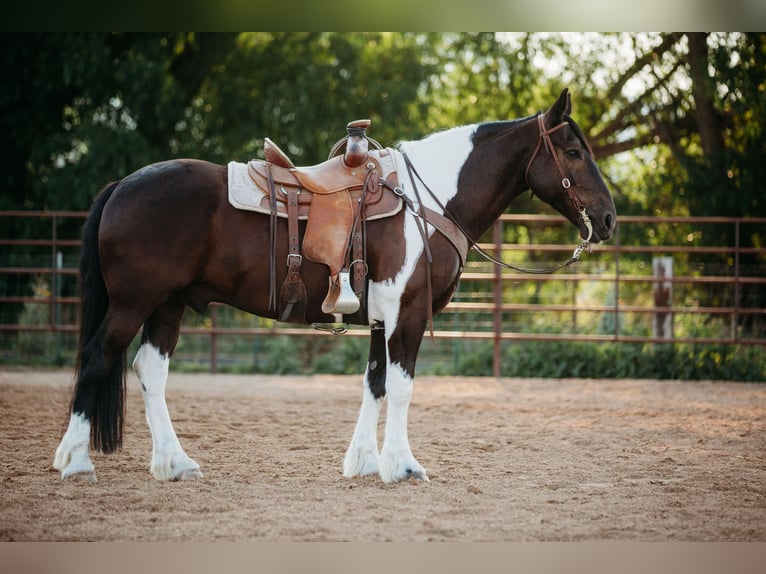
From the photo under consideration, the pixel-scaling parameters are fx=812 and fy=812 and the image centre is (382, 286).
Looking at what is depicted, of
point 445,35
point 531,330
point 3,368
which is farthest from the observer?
point 445,35

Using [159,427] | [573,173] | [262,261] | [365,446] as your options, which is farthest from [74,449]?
[573,173]

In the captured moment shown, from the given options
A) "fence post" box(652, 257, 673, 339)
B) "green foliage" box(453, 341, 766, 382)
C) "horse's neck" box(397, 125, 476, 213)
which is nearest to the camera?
"horse's neck" box(397, 125, 476, 213)

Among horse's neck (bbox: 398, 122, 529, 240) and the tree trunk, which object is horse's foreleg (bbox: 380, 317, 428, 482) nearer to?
horse's neck (bbox: 398, 122, 529, 240)

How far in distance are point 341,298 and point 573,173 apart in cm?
132

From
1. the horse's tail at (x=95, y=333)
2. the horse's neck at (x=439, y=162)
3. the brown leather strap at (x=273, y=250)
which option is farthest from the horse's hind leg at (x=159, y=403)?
the horse's neck at (x=439, y=162)

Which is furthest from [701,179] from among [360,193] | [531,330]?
[360,193]

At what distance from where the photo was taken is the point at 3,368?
29.7ft

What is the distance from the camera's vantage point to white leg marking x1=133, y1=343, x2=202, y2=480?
12.8ft

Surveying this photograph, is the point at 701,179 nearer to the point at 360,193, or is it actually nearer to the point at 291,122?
the point at 291,122

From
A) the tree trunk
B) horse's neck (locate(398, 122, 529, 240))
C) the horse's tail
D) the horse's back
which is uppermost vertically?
the tree trunk

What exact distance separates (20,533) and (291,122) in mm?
8654

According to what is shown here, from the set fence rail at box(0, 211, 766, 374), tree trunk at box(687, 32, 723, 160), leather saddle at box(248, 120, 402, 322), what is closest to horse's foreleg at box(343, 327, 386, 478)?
leather saddle at box(248, 120, 402, 322)

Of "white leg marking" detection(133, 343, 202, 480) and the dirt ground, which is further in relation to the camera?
"white leg marking" detection(133, 343, 202, 480)

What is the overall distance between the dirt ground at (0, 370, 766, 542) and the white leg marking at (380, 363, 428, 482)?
8cm
